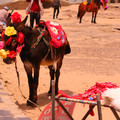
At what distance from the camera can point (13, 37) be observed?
16.6 feet

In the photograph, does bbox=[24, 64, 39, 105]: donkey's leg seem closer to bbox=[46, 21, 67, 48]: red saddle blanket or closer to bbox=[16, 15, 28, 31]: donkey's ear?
bbox=[46, 21, 67, 48]: red saddle blanket

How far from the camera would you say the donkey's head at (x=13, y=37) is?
499 centimetres

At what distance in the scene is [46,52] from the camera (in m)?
5.60

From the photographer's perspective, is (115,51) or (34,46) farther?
(115,51)

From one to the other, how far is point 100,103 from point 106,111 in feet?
8.61

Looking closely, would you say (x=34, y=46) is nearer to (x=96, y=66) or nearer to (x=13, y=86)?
(x=13, y=86)

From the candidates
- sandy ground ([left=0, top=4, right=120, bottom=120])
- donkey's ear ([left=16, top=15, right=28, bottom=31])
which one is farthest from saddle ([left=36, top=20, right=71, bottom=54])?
sandy ground ([left=0, top=4, right=120, bottom=120])

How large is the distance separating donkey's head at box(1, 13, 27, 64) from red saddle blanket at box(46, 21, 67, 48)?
2.64ft

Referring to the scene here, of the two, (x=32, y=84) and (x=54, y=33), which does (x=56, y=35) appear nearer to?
(x=54, y=33)

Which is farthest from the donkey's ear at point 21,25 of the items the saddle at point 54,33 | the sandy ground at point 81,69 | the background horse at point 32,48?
the sandy ground at point 81,69

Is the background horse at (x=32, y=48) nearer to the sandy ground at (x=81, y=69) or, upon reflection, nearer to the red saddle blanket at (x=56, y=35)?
the red saddle blanket at (x=56, y=35)

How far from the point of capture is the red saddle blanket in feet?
18.7

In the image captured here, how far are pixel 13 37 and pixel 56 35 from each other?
44.9 inches

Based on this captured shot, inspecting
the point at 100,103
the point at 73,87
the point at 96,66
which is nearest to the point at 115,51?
the point at 96,66
